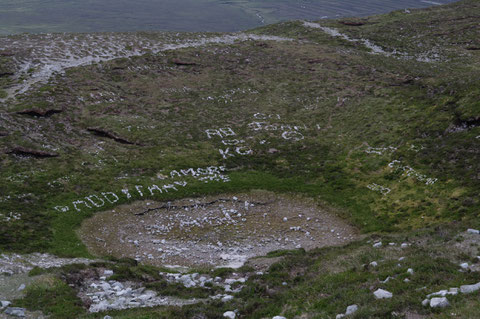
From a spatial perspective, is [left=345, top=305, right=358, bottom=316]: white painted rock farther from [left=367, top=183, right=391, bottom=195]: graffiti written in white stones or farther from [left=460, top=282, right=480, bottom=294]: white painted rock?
[left=367, top=183, right=391, bottom=195]: graffiti written in white stones

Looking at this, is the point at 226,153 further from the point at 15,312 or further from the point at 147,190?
the point at 15,312

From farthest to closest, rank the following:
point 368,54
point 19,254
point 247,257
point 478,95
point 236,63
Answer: point 368,54 < point 236,63 < point 478,95 < point 247,257 < point 19,254

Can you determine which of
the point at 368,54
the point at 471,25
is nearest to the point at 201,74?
the point at 368,54

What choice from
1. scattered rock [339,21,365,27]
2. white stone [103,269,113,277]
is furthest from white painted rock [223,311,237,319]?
scattered rock [339,21,365,27]

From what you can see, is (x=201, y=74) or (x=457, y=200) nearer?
(x=457, y=200)

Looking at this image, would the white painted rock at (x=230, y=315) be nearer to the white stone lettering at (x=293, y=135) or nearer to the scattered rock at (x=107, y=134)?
the scattered rock at (x=107, y=134)

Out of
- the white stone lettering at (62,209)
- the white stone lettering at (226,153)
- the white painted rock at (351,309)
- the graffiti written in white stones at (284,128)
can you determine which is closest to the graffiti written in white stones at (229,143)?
the white stone lettering at (226,153)

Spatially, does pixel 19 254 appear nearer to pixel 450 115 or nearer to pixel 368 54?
pixel 450 115
